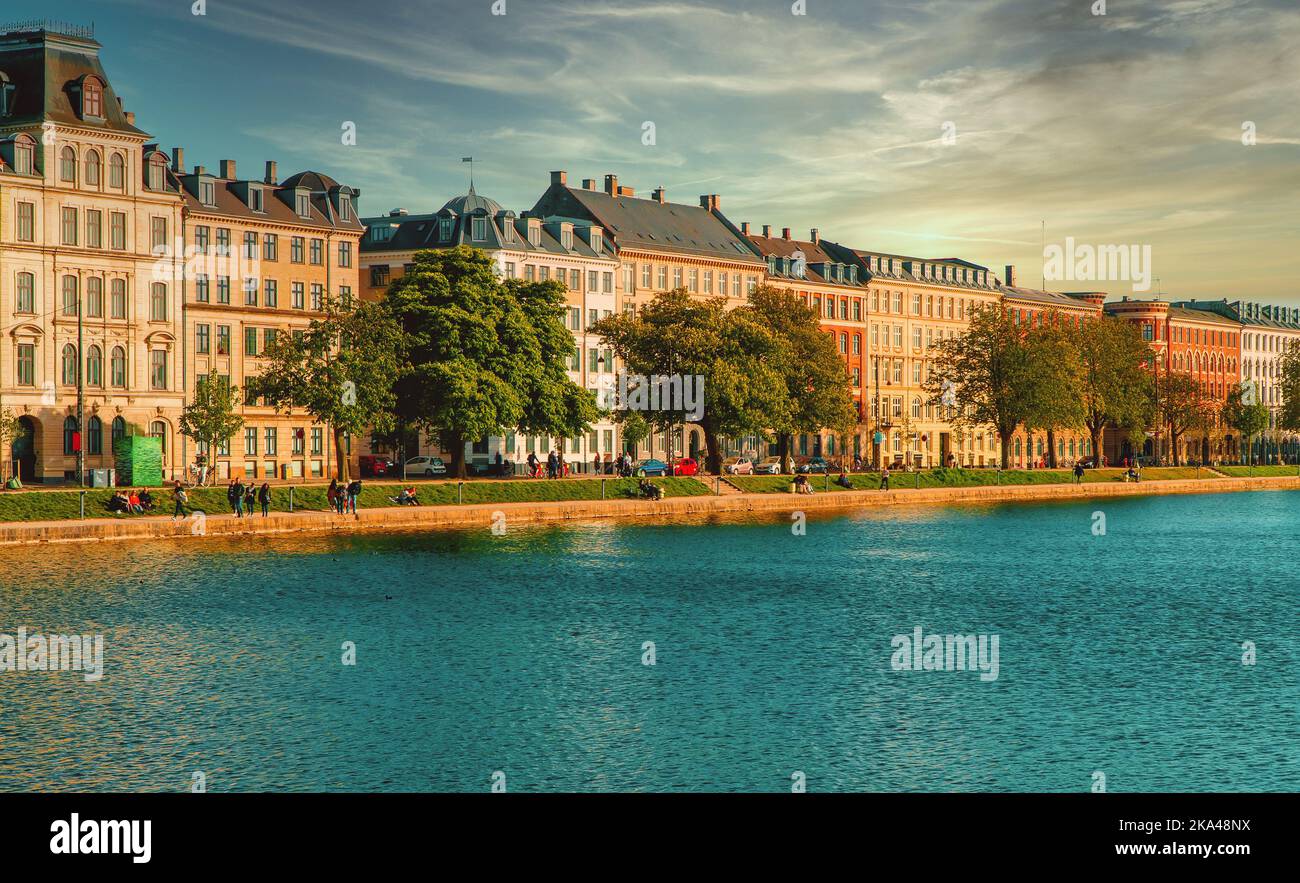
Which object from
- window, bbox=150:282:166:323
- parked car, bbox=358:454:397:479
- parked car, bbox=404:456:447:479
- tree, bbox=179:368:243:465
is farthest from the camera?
parked car, bbox=358:454:397:479

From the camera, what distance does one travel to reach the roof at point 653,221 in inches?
5620

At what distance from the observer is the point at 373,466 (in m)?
114

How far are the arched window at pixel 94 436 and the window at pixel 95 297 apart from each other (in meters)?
6.72

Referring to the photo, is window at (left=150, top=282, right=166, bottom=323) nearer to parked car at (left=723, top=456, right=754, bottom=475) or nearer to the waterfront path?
the waterfront path

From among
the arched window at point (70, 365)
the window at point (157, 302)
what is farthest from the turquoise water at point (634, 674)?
the window at point (157, 302)

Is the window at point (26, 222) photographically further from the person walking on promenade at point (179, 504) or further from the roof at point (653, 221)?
the roof at point (653, 221)

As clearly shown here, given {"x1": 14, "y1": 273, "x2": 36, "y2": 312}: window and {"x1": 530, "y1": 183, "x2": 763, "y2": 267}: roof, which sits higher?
{"x1": 530, "y1": 183, "x2": 763, "y2": 267}: roof

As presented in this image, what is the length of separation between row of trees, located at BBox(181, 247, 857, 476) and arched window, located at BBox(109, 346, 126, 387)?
195 inches

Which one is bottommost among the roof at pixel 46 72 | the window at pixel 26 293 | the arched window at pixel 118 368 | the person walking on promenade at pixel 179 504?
the person walking on promenade at pixel 179 504

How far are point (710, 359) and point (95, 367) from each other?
130ft

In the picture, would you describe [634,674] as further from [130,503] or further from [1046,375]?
[1046,375]

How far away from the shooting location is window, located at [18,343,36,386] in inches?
3824

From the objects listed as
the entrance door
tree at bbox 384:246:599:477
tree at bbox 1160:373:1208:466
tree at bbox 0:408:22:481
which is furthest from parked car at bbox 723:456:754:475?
tree at bbox 1160:373:1208:466
